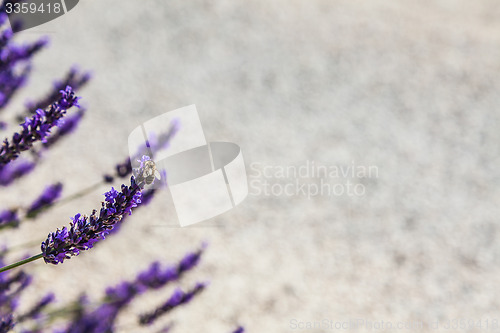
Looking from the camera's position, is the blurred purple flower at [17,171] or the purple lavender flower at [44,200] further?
the blurred purple flower at [17,171]

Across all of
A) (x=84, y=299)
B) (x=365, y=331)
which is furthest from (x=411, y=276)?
(x=84, y=299)

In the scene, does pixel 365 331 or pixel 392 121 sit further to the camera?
pixel 392 121

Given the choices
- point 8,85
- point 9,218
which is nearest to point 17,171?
point 9,218

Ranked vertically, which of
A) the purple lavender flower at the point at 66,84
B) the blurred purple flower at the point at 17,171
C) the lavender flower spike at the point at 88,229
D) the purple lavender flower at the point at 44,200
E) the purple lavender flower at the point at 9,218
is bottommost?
the purple lavender flower at the point at 9,218

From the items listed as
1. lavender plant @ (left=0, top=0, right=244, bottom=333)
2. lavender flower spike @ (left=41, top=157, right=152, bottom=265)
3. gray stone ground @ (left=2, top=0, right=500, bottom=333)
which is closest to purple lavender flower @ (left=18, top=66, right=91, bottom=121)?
lavender plant @ (left=0, top=0, right=244, bottom=333)

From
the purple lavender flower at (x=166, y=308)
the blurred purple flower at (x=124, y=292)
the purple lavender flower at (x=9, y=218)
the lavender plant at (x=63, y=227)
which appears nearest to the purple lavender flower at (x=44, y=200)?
the lavender plant at (x=63, y=227)

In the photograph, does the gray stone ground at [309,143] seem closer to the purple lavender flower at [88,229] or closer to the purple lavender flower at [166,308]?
the purple lavender flower at [166,308]

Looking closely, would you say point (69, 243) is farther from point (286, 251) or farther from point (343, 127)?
Result: point (343, 127)

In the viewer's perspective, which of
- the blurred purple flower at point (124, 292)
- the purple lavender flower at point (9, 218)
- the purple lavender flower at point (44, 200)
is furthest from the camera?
the blurred purple flower at point (124, 292)

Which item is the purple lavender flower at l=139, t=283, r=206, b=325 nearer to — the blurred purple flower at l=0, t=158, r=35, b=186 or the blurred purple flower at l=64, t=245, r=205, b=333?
the blurred purple flower at l=64, t=245, r=205, b=333
